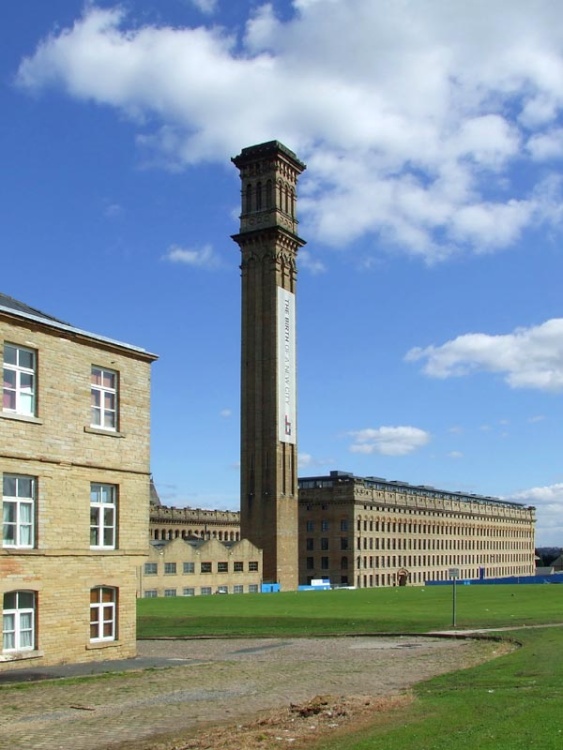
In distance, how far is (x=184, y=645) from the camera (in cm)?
3341

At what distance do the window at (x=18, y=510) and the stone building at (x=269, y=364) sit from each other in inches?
3084

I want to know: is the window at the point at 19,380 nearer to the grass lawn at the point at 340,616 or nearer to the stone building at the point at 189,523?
the grass lawn at the point at 340,616

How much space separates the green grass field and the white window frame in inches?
494

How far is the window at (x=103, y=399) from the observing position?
28312 mm

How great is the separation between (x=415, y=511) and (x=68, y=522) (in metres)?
127

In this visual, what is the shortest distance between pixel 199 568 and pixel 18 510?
232 feet

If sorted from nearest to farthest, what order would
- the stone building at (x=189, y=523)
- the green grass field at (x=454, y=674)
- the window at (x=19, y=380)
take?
the green grass field at (x=454, y=674), the window at (x=19, y=380), the stone building at (x=189, y=523)

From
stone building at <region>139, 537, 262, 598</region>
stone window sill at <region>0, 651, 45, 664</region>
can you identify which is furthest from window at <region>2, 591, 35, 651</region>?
stone building at <region>139, 537, 262, 598</region>

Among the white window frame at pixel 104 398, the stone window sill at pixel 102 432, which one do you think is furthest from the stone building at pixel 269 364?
the stone window sill at pixel 102 432

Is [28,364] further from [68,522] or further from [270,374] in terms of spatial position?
[270,374]

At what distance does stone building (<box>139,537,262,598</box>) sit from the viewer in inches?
3474

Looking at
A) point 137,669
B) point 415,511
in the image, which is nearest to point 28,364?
point 137,669

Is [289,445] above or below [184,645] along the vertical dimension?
above

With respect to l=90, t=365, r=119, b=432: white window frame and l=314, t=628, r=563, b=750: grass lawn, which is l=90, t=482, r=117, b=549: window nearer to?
l=90, t=365, r=119, b=432: white window frame
